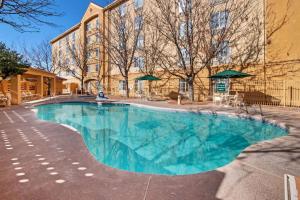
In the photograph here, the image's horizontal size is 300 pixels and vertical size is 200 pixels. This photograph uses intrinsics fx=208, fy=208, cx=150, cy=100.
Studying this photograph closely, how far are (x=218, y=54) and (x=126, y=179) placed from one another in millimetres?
16936

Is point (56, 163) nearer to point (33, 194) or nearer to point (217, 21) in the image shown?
point (33, 194)

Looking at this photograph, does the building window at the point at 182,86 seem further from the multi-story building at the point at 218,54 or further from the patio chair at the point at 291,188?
the patio chair at the point at 291,188

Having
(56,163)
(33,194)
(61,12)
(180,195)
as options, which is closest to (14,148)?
(56,163)

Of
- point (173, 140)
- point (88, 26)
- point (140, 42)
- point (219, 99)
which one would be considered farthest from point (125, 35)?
point (173, 140)

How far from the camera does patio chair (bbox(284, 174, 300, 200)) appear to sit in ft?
7.89

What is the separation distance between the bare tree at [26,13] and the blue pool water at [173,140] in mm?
3577

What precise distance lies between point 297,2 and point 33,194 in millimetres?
17955

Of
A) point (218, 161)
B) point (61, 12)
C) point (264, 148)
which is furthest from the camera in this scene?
point (218, 161)

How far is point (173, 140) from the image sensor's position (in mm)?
7785

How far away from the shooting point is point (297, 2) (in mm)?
14102

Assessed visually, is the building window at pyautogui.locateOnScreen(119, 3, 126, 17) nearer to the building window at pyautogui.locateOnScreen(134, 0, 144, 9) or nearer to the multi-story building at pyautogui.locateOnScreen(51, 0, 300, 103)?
the multi-story building at pyautogui.locateOnScreen(51, 0, 300, 103)

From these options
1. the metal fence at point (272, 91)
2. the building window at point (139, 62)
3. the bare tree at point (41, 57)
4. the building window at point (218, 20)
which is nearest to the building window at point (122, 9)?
the building window at point (139, 62)

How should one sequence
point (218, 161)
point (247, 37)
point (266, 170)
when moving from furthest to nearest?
1. point (247, 37)
2. point (218, 161)
3. point (266, 170)

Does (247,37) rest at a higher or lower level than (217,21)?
lower
